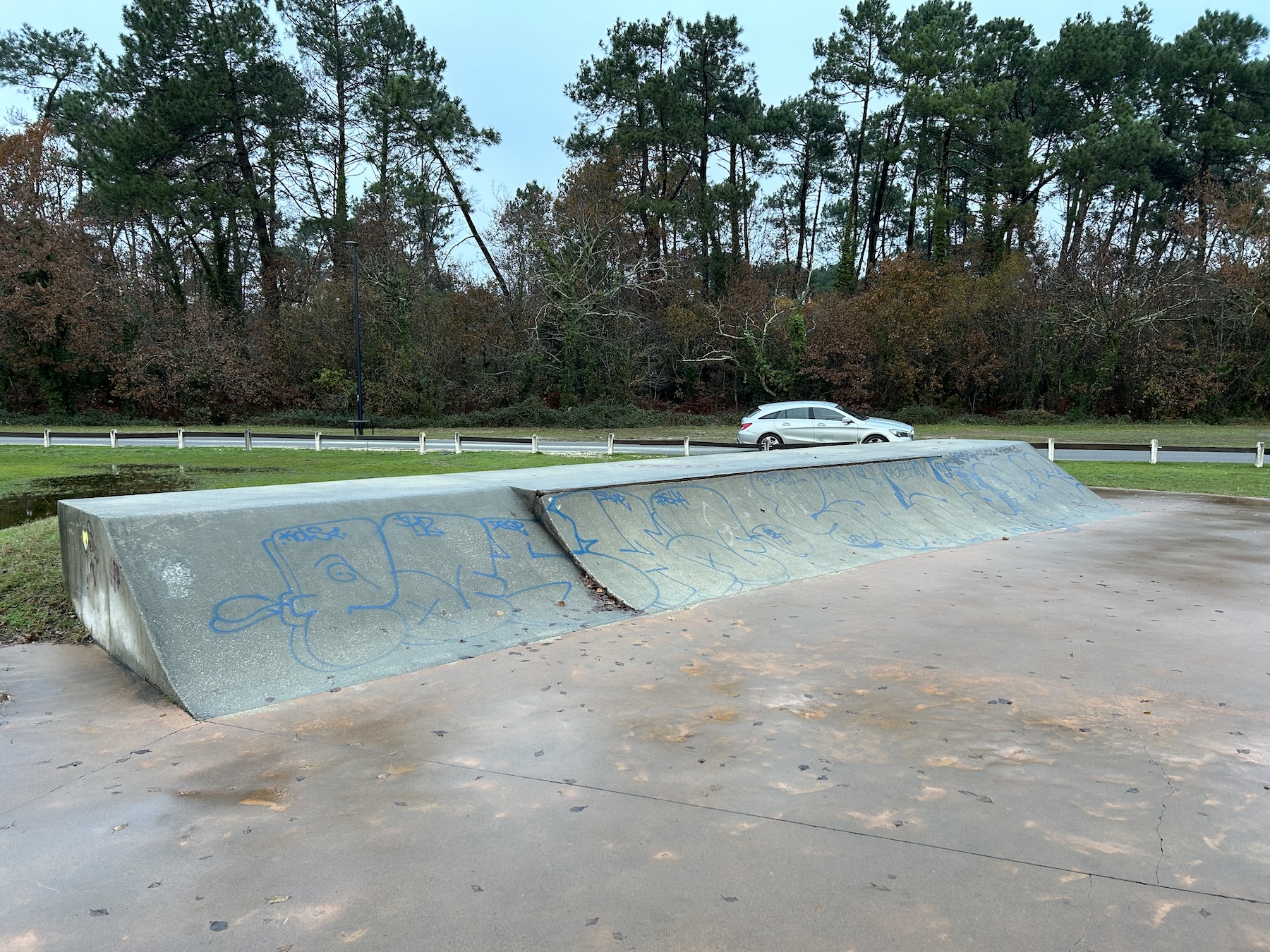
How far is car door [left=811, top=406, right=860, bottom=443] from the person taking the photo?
A: 2216cm

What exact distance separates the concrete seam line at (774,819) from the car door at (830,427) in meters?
19.1

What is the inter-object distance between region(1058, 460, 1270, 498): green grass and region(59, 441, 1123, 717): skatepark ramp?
7.28 metres

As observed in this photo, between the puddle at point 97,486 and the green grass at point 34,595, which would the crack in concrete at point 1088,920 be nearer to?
the green grass at point 34,595

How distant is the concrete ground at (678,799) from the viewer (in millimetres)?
2846

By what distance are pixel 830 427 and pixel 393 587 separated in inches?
697

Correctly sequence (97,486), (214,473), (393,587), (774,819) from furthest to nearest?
(214,473) → (97,486) → (393,587) → (774,819)

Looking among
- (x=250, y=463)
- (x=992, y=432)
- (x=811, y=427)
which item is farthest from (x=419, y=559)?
(x=992, y=432)

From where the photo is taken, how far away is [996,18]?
42156 millimetres

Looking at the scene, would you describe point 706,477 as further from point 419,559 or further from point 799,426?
point 799,426

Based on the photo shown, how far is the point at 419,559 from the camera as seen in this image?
6543 mm

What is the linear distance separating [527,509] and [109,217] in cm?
4148

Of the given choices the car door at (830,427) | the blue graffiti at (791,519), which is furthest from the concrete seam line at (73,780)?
the car door at (830,427)

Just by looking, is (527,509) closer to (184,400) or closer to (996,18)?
(184,400)

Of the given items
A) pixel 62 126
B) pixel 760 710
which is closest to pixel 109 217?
pixel 62 126
